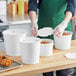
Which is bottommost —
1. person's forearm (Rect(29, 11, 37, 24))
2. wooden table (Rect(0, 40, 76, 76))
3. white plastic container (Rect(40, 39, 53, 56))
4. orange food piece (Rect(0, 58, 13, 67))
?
wooden table (Rect(0, 40, 76, 76))

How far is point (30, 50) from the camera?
178 centimetres

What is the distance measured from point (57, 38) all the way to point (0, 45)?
50.9 inches

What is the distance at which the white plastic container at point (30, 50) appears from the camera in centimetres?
177

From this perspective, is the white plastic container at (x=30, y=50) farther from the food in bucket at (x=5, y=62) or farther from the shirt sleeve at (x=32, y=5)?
the shirt sleeve at (x=32, y=5)

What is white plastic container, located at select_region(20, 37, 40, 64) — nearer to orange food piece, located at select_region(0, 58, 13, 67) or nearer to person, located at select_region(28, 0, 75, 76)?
orange food piece, located at select_region(0, 58, 13, 67)

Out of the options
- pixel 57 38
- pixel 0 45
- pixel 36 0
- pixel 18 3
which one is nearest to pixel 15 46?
pixel 57 38

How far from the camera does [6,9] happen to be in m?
3.88

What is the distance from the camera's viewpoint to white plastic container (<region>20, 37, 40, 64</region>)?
177 centimetres

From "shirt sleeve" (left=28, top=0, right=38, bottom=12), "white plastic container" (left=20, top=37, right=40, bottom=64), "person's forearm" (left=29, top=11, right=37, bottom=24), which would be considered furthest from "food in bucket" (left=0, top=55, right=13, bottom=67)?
"shirt sleeve" (left=28, top=0, right=38, bottom=12)

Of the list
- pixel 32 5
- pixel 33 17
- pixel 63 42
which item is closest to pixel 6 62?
pixel 63 42

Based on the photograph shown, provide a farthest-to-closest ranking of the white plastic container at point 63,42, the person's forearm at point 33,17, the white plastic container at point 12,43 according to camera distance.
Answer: the person's forearm at point 33,17 → the white plastic container at point 63,42 → the white plastic container at point 12,43

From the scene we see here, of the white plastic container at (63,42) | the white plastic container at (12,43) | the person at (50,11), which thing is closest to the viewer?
the white plastic container at (12,43)

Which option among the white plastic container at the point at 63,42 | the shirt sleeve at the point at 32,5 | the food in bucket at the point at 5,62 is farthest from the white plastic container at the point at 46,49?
the shirt sleeve at the point at 32,5

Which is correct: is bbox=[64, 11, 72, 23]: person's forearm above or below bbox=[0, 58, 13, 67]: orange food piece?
above
